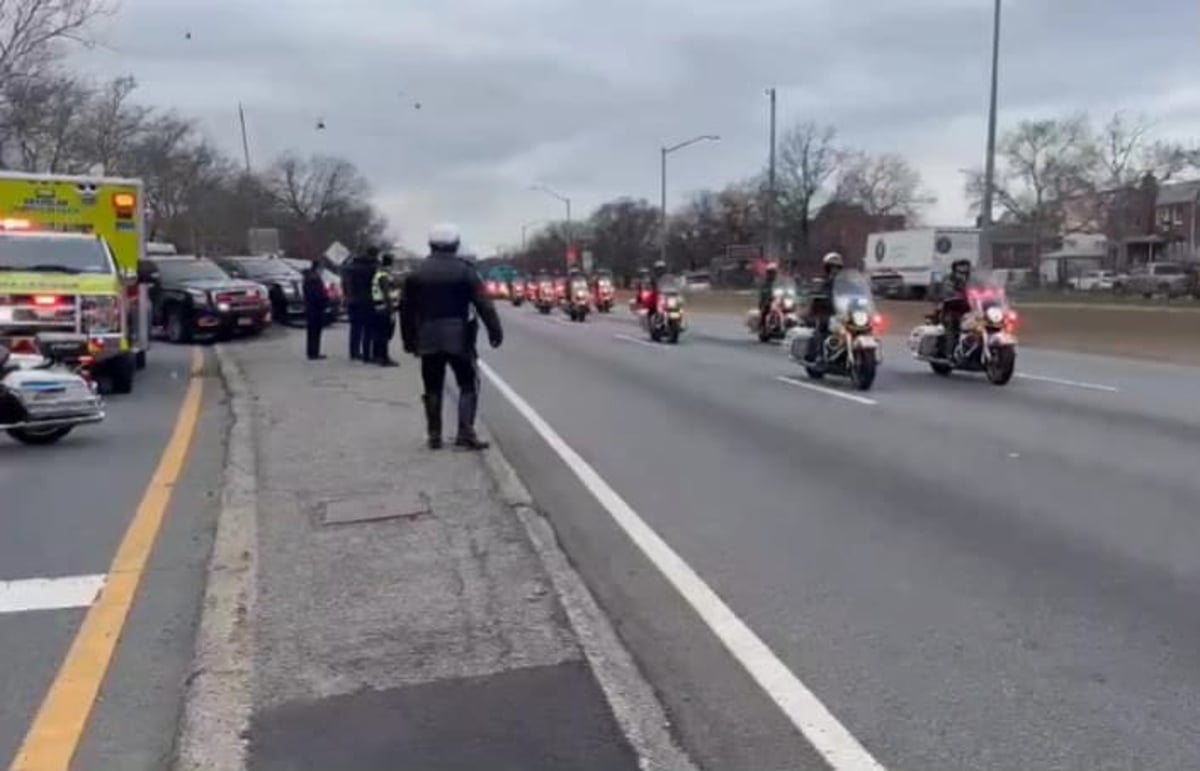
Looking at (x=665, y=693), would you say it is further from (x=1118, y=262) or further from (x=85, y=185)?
(x=1118, y=262)

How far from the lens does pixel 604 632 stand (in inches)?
226

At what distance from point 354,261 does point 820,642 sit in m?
15.9

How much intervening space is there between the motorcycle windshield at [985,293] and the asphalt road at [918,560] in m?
2.20

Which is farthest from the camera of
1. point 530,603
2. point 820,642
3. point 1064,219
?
point 1064,219

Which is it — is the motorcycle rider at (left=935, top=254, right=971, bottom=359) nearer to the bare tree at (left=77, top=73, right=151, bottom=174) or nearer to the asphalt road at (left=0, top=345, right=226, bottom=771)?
the asphalt road at (left=0, top=345, right=226, bottom=771)

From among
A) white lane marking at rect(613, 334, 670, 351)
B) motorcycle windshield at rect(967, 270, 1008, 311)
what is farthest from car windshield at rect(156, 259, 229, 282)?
motorcycle windshield at rect(967, 270, 1008, 311)

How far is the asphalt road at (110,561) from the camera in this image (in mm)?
4820

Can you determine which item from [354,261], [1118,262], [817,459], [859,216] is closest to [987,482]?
[817,459]

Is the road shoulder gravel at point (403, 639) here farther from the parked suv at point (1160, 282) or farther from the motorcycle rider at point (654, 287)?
the parked suv at point (1160, 282)

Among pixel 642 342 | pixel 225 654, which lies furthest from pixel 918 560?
pixel 642 342

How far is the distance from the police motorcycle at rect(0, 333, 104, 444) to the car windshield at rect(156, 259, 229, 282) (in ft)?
48.8

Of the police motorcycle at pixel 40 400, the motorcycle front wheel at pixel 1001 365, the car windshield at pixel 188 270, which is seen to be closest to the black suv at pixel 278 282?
the car windshield at pixel 188 270

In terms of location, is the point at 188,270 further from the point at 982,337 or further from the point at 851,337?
A: the point at 982,337

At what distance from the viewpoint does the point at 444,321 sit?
10.8 meters
